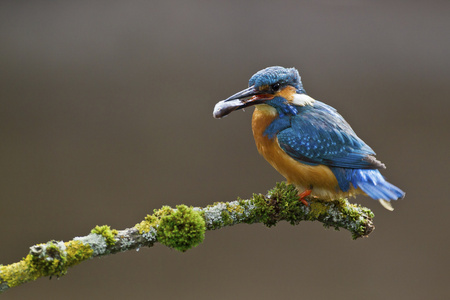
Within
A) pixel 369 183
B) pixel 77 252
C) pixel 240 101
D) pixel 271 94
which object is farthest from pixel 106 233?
pixel 369 183

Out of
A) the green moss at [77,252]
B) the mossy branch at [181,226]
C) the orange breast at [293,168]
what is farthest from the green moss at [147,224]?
the orange breast at [293,168]

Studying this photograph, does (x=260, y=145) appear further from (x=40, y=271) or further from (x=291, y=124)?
(x=40, y=271)

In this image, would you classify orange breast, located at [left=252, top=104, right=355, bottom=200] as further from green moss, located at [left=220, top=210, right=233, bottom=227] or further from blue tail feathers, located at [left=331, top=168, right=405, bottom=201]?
green moss, located at [left=220, top=210, right=233, bottom=227]

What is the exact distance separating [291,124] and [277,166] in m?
0.17

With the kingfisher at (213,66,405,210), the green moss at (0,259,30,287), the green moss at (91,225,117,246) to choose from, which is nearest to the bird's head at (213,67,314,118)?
the kingfisher at (213,66,405,210)

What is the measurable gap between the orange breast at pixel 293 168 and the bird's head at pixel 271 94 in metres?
0.05

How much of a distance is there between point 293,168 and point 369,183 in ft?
0.84

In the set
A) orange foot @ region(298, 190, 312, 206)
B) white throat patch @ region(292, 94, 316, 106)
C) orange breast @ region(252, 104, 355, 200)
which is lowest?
orange foot @ region(298, 190, 312, 206)

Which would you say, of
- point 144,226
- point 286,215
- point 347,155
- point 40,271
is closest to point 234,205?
point 286,215

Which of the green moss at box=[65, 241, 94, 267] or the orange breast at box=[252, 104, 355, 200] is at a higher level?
the orange breast at box=[252, 104, 355, 200]

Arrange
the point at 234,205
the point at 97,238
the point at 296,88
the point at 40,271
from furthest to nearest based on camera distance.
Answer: the point at 296,88 < the point at 234,205 < the point at 97,238 < the point at 40,271

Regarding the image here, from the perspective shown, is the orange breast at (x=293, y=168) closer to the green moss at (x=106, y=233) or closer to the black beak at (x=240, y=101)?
the black beak at (x=240, y=101)

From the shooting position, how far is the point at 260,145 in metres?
1.65

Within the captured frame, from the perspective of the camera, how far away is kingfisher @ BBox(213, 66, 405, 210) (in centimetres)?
153
